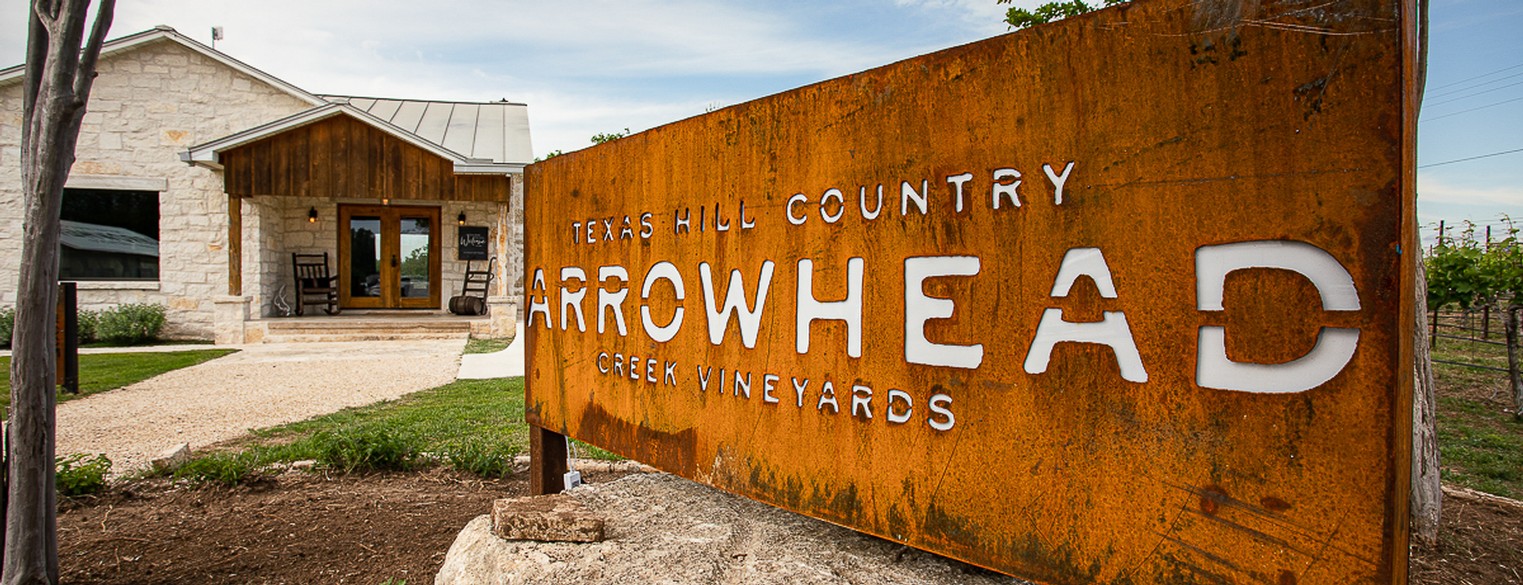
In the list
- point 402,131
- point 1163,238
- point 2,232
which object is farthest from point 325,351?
point 1163,238

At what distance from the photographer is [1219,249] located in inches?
41.4

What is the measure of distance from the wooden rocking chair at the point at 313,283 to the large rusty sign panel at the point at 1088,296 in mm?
15068

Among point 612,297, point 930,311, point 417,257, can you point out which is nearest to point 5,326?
point 417,257

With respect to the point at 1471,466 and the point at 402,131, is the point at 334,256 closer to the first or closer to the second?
the point at 402,131

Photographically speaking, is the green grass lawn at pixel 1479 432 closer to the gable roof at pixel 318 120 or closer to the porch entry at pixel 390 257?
the gable roof at pixel 318 120

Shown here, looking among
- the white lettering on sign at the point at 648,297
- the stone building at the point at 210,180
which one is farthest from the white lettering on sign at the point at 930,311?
the stone building at the point at 210,180

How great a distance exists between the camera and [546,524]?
1981mm

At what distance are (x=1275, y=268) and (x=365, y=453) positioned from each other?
13.9ft

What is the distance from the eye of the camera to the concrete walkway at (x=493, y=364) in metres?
9.00

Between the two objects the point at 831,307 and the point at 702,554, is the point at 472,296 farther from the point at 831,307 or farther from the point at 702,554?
the point at 831,307

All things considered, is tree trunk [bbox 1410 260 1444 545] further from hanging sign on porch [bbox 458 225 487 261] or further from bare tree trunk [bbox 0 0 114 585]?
hanging sign on porch [bbox 458 225 487 261]

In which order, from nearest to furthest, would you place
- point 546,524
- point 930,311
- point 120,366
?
point 930,311, point 546,524, point 120,366

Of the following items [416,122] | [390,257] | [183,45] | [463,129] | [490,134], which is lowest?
[390,257]

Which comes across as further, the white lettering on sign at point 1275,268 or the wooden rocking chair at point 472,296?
the wooden rocking chair at point 472,296
